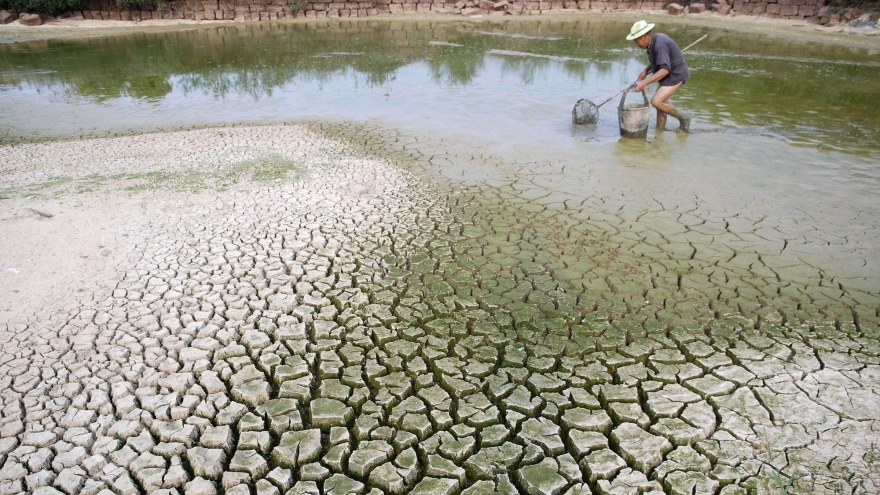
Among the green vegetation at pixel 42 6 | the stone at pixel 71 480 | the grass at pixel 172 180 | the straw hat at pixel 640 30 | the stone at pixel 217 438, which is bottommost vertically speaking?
the stone at pixel 71 480

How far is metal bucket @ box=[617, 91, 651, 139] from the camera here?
741 cm

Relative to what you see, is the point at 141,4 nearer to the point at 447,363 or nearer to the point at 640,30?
the point at 640,30

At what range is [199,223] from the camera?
17.3 feet

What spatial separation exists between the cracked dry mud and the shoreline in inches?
617

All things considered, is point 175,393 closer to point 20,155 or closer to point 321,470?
point 321,470

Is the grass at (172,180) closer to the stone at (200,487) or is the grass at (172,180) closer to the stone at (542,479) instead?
the stone at (200,487)

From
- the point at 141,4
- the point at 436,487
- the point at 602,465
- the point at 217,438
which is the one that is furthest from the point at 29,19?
the point at 602,465

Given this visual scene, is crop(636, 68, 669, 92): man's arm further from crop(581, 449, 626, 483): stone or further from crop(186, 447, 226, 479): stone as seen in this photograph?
crop(186, 447, 226, 479): stone

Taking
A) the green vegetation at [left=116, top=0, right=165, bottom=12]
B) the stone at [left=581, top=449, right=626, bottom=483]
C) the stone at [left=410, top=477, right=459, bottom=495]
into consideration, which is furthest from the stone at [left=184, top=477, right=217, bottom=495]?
the green vegetation at [left=116, top=0, right=165, bottom=12]

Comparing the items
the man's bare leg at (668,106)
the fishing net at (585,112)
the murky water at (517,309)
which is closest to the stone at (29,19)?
the murky water at (517,309)

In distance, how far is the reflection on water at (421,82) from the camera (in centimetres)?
866

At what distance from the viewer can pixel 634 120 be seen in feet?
24.5

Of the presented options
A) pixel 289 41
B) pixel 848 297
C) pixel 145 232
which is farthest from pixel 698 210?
pixel 289 41

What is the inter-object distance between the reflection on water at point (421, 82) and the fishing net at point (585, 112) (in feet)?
Answer: 0.69
